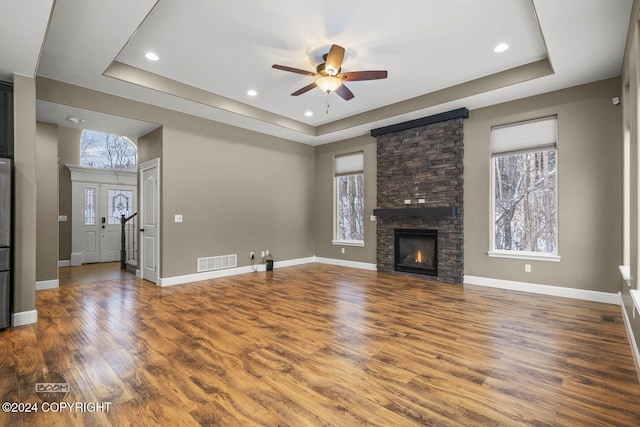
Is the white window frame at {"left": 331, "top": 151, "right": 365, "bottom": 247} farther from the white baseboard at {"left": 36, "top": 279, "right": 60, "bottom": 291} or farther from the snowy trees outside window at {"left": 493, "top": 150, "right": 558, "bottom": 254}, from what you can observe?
the white baseboard at {"left": 36, "top": 279, "right": 60, "bottom": 291}

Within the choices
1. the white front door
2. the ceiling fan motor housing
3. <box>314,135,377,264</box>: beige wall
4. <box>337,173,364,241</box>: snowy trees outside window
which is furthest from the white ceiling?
the white front door

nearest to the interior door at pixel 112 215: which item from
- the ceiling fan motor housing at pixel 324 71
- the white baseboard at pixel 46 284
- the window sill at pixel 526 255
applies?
the white baseboard at pixel 46 284

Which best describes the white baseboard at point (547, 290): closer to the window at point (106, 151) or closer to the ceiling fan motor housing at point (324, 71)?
the ceiling fan motor housing at point (324, 71)

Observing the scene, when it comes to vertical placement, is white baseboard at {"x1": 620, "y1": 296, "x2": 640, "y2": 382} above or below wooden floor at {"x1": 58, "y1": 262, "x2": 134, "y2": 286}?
above

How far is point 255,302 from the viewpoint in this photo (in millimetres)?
4203

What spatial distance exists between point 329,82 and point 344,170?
11.5ft

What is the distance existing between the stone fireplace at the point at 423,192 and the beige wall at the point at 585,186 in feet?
2.66

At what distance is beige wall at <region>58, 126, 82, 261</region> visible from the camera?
736 centimetres

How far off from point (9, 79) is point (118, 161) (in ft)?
21.1

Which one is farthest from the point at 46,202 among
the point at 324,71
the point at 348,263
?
the point at 348,263

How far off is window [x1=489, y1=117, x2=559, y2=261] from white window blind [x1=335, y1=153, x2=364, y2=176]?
2.69 m

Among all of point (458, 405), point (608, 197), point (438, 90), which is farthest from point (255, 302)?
point (608, 197)

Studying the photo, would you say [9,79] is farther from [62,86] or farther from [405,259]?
[405,259]

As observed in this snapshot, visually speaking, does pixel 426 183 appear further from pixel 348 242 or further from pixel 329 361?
pixel 329 361
